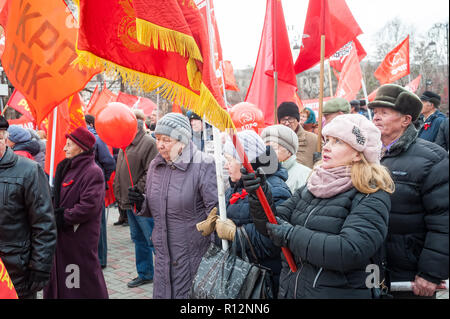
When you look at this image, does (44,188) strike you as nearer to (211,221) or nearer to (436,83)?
(211,221)

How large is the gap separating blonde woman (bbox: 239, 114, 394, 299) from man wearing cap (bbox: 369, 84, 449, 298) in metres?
0.36

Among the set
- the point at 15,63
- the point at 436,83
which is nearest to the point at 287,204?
the point at 15,63

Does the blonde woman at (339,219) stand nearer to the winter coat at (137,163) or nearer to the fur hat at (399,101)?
the fur hat at (399,101)

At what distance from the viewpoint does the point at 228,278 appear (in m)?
2.37

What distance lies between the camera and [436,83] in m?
33.8

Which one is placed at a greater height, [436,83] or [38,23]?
[436,83]

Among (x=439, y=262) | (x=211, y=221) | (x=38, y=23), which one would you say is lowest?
(x=439, y=262)

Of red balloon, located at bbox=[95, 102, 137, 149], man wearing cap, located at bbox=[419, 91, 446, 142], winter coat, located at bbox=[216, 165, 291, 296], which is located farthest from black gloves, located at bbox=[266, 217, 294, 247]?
man wearing cap, located at bbox=[419, 91, 446, 142]

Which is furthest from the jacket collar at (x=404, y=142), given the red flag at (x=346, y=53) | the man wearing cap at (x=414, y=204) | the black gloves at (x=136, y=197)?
the red flag at (x=346, y=53)

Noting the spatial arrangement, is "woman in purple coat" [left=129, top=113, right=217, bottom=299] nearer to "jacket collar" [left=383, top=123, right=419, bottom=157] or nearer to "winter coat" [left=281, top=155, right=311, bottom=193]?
"winter coat" [left=281, top=155, right=311, bottom=193]

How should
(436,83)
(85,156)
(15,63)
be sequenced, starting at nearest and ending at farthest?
1. (15,63)
2. (85,156)
3. (436,83)
